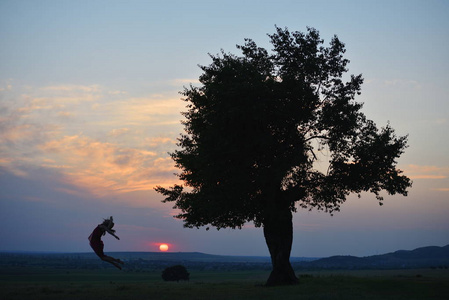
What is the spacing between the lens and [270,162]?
36875 mm

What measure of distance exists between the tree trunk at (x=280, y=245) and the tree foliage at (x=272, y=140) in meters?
0.97

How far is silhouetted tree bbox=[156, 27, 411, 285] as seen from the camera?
115 ft

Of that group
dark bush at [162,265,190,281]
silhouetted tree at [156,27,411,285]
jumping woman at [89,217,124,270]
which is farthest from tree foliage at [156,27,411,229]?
dark bush at [162,265,190,281]

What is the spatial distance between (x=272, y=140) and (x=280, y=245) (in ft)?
29.7

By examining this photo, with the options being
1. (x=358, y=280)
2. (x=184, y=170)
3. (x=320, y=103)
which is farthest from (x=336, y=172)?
(x=184, y=170)

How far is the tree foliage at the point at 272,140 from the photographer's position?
115ft

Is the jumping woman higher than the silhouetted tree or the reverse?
the reverse

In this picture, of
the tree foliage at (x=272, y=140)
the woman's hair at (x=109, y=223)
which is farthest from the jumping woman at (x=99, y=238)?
the tree foliage at (x=272, y=140)

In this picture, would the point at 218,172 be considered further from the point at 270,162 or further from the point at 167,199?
the point at 167,199

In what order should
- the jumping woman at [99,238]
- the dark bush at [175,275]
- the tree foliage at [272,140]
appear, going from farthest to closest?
the dark bush at [175,275] < the tree foliage at [272,140] < the jumping woman at [99,238]

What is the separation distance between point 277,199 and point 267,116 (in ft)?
23.3

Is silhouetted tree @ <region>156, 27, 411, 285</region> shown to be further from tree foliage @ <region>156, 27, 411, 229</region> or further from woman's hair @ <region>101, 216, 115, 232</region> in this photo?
woman's hair @ <region>101, 216, 115, 232</region>

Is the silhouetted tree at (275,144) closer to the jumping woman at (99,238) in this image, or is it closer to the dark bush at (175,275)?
the jumping woman at (99,238)

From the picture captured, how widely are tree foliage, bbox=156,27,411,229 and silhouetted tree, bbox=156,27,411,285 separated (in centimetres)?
8
